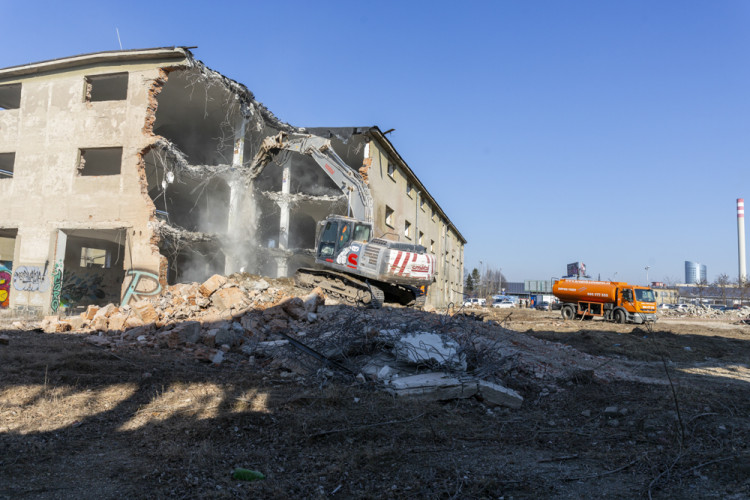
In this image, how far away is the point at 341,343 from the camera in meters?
6.93

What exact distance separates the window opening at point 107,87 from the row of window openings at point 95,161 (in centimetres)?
198

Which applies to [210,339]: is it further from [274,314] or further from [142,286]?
[142,286]

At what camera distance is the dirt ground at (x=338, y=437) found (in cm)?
341

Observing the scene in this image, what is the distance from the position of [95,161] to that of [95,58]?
14.3 feet

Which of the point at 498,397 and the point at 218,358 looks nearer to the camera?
the point at 498,397

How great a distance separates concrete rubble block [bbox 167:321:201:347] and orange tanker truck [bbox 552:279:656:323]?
20.7 meters

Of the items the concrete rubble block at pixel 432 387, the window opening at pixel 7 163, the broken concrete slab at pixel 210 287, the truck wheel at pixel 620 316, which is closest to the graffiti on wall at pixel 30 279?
the window opening at pixel 7 163

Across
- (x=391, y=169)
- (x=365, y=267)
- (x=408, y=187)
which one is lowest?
(x=365, y=267)

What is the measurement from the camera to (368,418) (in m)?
4.79

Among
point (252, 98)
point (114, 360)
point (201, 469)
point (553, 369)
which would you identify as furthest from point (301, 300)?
point (252, 98)

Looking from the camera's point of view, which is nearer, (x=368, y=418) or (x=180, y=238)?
(x=368, y=418)

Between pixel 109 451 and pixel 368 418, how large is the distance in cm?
231

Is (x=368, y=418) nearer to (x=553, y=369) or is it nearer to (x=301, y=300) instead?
(x=553, y=369)

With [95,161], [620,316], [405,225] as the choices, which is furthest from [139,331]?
[620,316]
